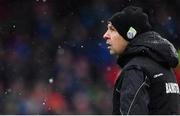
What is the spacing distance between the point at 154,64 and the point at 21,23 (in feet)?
21.5

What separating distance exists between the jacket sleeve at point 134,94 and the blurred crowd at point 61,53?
5.64 metres

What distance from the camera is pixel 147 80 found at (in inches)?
150

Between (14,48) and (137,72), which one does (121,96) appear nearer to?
(137,72)

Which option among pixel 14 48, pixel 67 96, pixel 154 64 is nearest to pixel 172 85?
pixel 154 64

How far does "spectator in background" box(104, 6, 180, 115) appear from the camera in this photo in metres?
3.74

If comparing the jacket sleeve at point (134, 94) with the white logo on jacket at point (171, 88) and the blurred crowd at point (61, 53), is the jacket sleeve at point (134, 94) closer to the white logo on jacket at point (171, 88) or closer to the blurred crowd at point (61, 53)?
the white logo on jacket at point (171, 88)

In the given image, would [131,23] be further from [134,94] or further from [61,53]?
[61,53]

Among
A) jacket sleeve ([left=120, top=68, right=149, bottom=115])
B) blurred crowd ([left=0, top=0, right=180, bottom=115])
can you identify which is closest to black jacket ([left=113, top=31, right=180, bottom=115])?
jacket sleeve ([left=120, top=68, right=149, bottom=115])

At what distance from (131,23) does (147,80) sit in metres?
0.45

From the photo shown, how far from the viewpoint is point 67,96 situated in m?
9.62

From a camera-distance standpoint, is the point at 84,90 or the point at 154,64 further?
the point at 84,90

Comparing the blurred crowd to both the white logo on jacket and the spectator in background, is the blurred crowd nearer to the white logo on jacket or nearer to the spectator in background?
the spectator in background

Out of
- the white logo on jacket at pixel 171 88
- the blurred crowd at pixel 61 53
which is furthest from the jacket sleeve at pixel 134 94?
the blurred crowd at pixel 61 53

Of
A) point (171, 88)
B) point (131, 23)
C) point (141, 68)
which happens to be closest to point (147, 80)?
point (141, 68)
